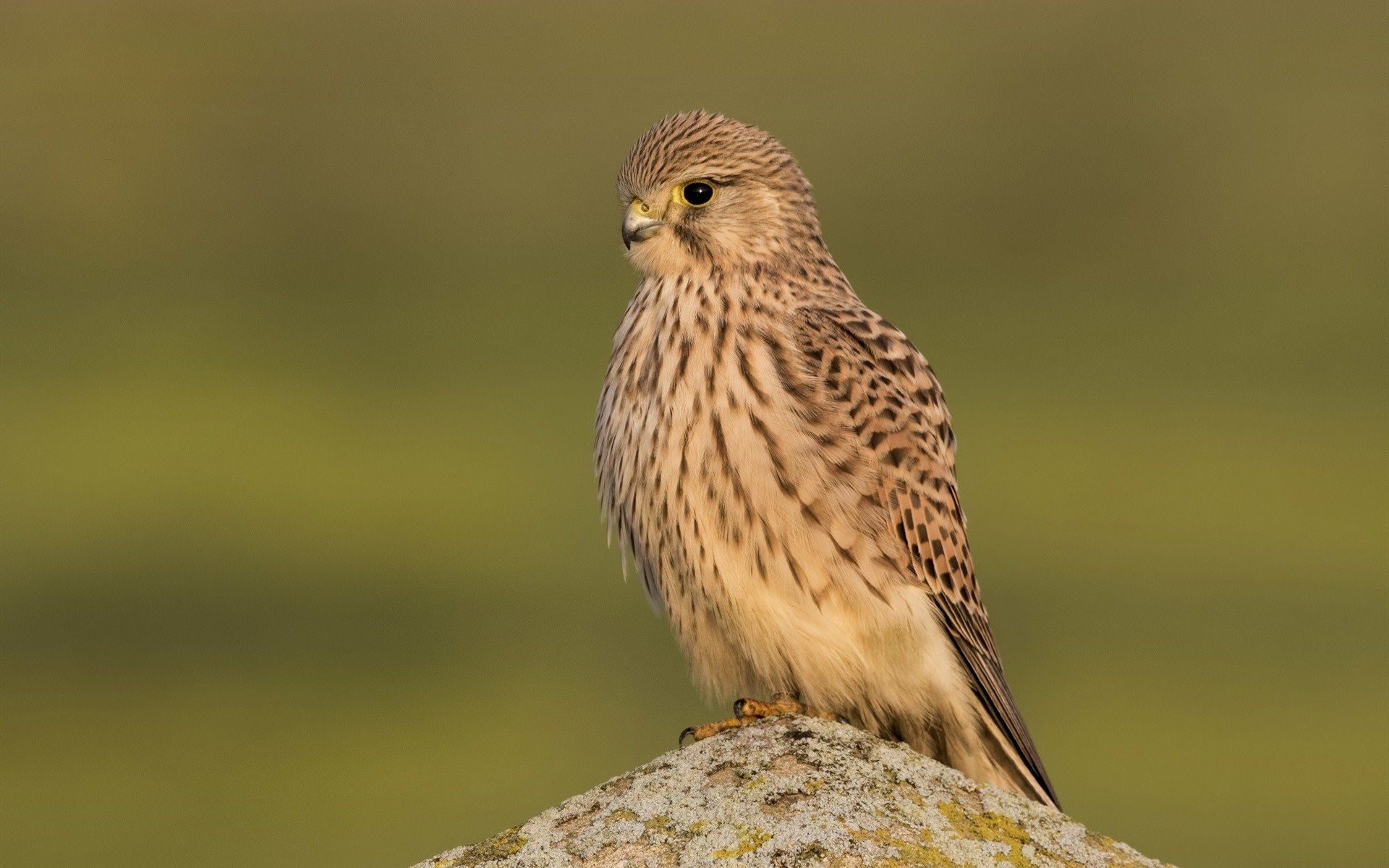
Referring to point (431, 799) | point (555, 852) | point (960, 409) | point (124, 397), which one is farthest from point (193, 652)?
point (555, 852)

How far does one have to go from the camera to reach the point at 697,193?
17.5 ft

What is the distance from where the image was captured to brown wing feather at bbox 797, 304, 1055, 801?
4.90m

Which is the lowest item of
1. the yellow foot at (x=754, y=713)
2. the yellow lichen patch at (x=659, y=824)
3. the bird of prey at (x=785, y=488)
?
the yellow lichen patch at (x=659, y=824)

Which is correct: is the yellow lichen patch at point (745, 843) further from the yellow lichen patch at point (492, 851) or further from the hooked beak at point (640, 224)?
the hooked beak at point (640, 224)

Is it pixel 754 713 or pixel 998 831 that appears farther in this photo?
pixel 754 713

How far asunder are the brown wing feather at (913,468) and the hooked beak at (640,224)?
528 millimetres

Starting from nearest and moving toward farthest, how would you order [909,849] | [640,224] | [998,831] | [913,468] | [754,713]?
[909,849]
[998,831]
[754,713]
[913,468]
[640,224]

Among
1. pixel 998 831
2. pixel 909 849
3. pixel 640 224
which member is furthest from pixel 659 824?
pixel 640 224

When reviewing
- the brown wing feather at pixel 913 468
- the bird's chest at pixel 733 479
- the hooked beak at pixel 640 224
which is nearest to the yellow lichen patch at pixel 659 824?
the bird's chest at pixel 733 479

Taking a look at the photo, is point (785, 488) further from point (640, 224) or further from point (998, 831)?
point (998, 831)

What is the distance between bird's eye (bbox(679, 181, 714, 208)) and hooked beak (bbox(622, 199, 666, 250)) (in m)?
0.10

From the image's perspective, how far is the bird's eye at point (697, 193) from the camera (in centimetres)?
530

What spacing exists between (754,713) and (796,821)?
1157mm

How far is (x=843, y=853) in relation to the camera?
343 cm
